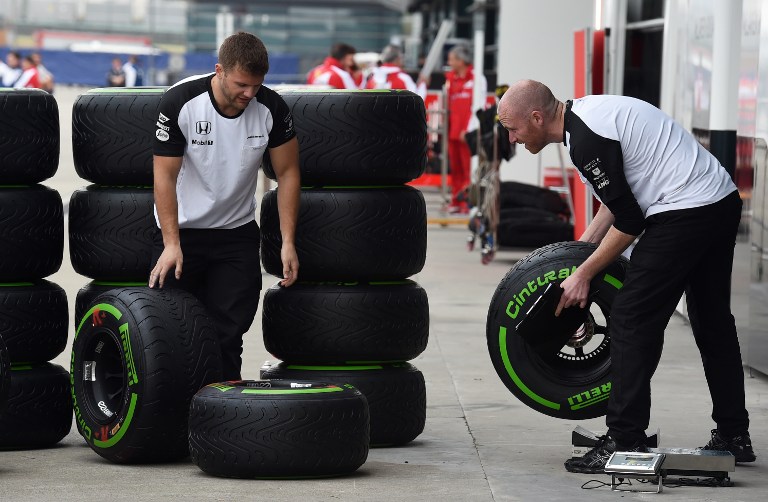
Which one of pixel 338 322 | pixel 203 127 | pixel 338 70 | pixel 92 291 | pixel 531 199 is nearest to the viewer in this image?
pixel 203 127

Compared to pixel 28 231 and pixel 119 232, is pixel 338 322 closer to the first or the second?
pixel 119 232

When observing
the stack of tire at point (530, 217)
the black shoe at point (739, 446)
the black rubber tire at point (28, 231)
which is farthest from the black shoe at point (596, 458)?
the stack of tire at point (530, 217)

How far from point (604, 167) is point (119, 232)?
2.16 meters

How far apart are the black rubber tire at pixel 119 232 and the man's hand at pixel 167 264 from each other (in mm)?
317

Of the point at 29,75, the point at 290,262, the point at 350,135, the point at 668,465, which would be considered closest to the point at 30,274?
the point at 290,262

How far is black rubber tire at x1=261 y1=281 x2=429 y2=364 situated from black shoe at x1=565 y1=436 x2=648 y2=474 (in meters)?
1.02

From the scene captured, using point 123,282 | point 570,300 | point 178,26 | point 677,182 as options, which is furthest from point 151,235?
point 178,26

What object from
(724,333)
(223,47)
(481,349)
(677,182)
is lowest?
(481,349)

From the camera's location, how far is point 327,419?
567 cm

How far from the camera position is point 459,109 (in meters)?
20.5

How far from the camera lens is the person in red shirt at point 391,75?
2033 centimetres

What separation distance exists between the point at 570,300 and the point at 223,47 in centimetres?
169

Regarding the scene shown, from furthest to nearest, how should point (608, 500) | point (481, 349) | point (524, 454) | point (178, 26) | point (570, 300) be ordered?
point (178, 26), point (481, 349), point (524, 454), point (570, 300), point (608, 500)

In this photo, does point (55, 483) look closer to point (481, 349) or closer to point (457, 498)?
point (457, 498)
